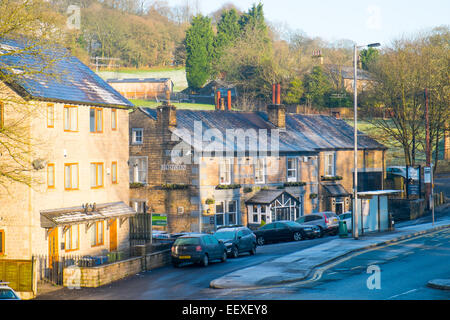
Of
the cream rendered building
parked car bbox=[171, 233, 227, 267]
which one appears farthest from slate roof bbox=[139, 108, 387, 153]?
A: parked car bbox=[171, 233, 227, 267]

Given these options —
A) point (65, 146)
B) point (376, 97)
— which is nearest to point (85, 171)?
point (65, 146)

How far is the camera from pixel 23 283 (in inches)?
1070

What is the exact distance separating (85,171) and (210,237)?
7763 millimetres

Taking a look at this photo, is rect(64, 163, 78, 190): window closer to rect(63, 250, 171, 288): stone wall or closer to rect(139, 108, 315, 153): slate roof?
rect(63, 250, 171, 288): stone wall

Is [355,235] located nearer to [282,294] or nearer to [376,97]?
[282,294]

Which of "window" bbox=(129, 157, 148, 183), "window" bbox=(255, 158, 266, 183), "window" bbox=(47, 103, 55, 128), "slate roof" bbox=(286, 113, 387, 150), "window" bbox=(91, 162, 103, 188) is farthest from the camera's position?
"slate roof" bbox=(286, 113, 387, 150)

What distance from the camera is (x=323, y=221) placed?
149ft

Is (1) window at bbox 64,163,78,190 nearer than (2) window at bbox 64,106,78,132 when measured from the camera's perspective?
Yes

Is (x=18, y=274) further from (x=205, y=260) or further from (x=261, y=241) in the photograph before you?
(x=261, y=241)

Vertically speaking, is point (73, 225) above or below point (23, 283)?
above

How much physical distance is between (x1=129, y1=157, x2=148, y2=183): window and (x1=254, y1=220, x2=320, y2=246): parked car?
1131cm

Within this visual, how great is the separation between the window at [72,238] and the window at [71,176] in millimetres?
2128

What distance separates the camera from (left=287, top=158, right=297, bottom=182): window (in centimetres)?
5338

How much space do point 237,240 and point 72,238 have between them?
9140 mm
